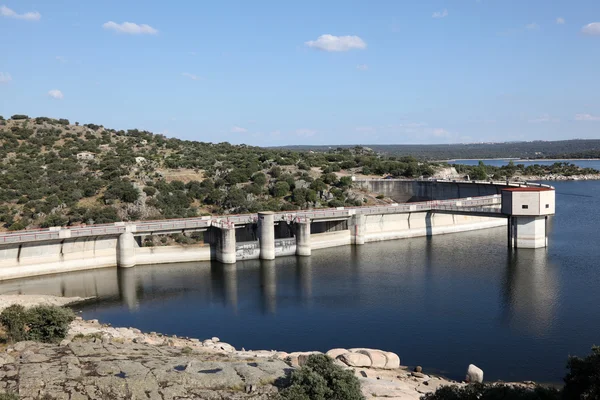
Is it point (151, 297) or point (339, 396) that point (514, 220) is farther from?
point (339, 396)

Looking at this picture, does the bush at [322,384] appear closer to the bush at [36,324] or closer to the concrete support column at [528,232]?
the bush at [36,324]

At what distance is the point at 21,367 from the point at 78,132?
9491 centimetres

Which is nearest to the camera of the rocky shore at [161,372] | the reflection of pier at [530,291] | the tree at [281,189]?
the rocky shore at [161,372]

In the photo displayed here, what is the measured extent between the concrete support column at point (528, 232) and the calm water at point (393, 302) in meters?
1.40

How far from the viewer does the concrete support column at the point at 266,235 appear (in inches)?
2306

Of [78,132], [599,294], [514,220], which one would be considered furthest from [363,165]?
[599,294]

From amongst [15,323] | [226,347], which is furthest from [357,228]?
[15,323]

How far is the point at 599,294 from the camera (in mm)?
44281

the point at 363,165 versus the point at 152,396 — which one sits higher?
the point at 363,165

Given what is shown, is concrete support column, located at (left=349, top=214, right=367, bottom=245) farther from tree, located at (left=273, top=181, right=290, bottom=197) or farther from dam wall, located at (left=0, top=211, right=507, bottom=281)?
tree, located at (left=273, top=181, right=290, bottom=197)

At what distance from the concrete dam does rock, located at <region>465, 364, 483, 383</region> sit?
32000 millimetres

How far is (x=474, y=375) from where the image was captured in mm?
29266

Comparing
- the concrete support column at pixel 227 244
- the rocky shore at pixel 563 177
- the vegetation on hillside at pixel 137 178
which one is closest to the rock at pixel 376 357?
the concrete support column at pixel 227 244

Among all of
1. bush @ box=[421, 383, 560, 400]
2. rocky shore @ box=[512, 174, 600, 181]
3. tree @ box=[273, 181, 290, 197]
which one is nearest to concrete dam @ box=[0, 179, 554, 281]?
tree @ box=[273, 181, 290, 197]
